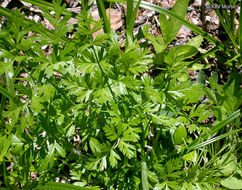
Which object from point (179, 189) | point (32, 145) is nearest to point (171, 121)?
point (179, 189)

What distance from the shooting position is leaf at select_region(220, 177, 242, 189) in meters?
2.19

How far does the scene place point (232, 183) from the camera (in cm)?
221

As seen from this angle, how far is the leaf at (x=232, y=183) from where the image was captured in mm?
2189

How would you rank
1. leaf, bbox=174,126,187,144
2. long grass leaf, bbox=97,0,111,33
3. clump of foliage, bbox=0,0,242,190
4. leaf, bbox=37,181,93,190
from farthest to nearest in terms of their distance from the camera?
leaf, bbox=174,126,187,144, long grass leaf, bbox=97,0,111,33, leaf, bbox=37,181,93,190, clump of foliage, bbox=0,0,242,190

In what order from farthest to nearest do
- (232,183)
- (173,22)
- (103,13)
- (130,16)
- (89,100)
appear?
1. (173,22)
2. (232,183)
3. (130,16)
4. (103,13)
5. (89,100)

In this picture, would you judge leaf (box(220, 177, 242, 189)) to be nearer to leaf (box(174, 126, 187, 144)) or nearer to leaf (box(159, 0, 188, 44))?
leaf (box(174, 126, 187, 144))

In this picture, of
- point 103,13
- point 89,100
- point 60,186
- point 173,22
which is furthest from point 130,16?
point 60,186

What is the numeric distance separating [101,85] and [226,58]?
1.64 meters

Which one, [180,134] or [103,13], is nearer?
[103,13]

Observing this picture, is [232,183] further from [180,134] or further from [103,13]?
[103,13]

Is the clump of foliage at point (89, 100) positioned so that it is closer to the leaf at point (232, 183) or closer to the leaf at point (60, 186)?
the leaf at point (60, 186)

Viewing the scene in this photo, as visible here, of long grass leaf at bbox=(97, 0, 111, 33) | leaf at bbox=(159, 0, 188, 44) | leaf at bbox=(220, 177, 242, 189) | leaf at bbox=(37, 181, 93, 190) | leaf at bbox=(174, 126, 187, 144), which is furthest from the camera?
leaf at bbox=(159, 0, 188, 44)

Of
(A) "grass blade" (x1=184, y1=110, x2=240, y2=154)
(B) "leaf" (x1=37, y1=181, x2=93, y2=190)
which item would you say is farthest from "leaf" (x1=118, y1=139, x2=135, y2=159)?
(A) "grass blade" (x1=184, y1=110, x2=240, y2=154)

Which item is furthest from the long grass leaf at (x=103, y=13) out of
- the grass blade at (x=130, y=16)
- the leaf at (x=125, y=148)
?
the leaf at (x=125, y=148)
